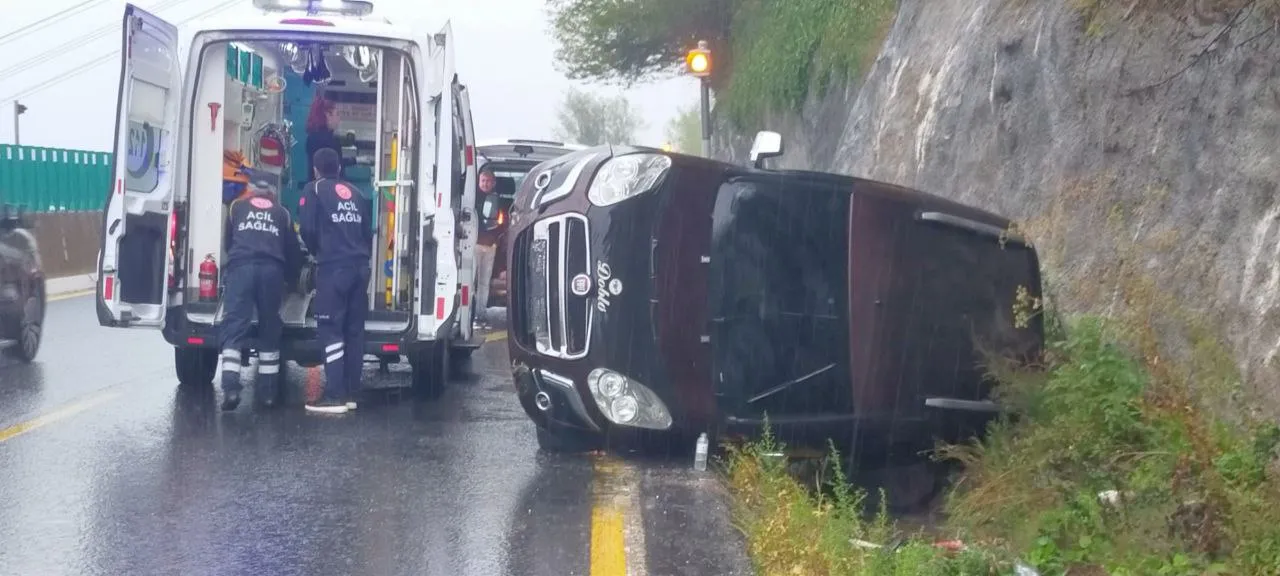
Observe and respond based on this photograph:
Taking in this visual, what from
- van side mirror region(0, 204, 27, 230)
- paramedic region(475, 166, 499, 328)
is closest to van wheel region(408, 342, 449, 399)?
paramedic region(475, 166, 499, 328)

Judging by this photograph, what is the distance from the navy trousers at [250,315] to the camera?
9789mm

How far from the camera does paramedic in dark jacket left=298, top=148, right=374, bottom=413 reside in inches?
387

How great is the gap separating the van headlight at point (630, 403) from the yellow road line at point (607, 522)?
1.31 feet

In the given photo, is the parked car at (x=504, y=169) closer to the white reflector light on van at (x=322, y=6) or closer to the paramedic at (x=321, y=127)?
the paramedic at (x=321, y=127)

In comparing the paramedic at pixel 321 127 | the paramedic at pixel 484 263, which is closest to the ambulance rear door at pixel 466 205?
the paramedic at pixel 321 127

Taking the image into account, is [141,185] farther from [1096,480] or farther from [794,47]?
[794,47]

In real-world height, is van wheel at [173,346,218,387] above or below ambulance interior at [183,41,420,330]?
below

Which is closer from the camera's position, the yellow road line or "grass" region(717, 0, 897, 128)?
the yellow road line

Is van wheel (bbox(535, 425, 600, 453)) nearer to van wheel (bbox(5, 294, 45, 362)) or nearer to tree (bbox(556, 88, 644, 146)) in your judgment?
van wheel (bbox(5, 294, 45, 362))

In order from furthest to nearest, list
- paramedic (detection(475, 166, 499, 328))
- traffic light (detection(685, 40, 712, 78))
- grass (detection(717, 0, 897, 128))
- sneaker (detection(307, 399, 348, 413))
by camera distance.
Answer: grass (detection(717, 0, 897, 128)), traffic light (detection(685, 40, 712, 78)), paramedic (detection(475, 166, 499, 328)), sneaker (detection(307, 399, 348, 413))

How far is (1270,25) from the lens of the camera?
24.3 ft

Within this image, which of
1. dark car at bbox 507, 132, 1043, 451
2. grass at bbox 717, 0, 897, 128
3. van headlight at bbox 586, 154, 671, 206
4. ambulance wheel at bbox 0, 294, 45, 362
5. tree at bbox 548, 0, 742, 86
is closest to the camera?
dark car at bbox 507, 132, 1043, 451

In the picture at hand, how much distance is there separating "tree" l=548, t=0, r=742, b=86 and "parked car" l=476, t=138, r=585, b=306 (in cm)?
818

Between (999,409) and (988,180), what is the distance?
3773 mm
